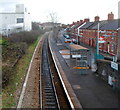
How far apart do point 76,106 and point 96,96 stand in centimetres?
184

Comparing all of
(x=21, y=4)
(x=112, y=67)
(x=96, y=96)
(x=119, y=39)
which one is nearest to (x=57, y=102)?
(x=96, y=96)

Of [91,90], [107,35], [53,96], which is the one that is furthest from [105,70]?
[107,35]

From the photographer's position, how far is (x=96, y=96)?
10820 millimetres

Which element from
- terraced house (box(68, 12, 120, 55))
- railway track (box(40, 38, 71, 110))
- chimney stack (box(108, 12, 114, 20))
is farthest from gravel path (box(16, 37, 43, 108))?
chimney stack (box(108, 12, 114, 20))

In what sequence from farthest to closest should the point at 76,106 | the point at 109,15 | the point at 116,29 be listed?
1. the point at 109,15
2. the point at 116,29
3. the point at 76,106

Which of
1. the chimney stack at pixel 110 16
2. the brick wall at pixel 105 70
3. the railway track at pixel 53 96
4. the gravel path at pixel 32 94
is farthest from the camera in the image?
the chimney stack at pixel 110 16

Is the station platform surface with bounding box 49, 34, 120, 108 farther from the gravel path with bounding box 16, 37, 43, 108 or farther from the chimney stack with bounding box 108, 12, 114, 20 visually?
the chimney stack with bounding box 108, 12, 114, 20

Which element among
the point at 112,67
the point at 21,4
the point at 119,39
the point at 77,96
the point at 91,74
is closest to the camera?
the point at 77,96

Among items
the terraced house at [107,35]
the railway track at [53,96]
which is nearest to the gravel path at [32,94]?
the railway track at [53,96]

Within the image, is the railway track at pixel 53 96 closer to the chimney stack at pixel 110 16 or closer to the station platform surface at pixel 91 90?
the station platform surface at pixel 91 90

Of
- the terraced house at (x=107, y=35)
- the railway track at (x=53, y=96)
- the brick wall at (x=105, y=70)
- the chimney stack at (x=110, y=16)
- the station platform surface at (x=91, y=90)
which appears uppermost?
the chimney stack at (x=110, y=16)

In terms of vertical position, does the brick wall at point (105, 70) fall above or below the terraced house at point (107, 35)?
below

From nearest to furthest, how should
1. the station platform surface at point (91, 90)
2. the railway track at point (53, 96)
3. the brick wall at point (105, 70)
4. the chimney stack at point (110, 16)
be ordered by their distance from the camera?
the station platform surface at point (91, 90) → the railway track at point (53, 96) → the brick wall at point (105, 70) → the chimney stack at point (110, 16)

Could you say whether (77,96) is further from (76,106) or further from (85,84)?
A: (85,84)
